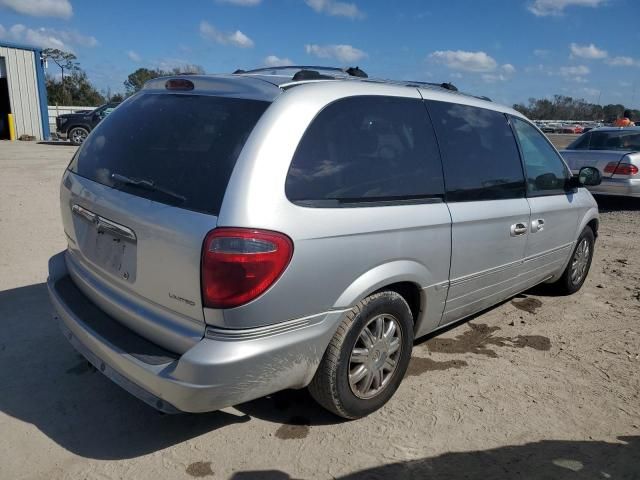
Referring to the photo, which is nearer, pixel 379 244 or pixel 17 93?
pixel 379 244

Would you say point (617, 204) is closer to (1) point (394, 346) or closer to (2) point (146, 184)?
(1) point (394, 346)

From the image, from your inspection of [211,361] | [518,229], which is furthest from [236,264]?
[518,229]

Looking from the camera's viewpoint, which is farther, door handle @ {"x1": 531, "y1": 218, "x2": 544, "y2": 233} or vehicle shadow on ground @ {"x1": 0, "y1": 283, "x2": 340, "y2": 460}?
door handle @ {"x1": 531, "y1": 218, "x2": 544, "y2": 233}

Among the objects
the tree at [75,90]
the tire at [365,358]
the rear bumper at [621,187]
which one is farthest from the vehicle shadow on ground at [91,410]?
the tree at [75,90]

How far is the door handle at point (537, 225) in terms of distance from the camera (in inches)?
159

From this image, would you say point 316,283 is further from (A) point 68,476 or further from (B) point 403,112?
(A) point 68,476

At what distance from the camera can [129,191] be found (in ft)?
8.60

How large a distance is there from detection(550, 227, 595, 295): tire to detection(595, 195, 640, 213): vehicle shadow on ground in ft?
18.9

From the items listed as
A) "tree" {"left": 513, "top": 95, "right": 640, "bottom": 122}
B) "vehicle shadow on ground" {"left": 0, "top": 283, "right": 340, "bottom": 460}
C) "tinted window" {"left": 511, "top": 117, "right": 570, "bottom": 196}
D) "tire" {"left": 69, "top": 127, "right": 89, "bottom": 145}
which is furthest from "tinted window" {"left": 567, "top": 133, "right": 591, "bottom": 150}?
"tree" {"left": 513, "top": 95, "right": 640, "bottom": 122}

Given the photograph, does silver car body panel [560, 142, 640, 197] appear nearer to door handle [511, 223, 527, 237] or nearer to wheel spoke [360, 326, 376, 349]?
door handle [511, 223, 527, 237]

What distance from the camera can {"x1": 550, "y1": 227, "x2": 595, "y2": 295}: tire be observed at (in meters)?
5.14

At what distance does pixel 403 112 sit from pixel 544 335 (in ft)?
7.77

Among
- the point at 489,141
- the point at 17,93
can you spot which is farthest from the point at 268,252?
the point at 17,93

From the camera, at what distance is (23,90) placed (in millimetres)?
23359
